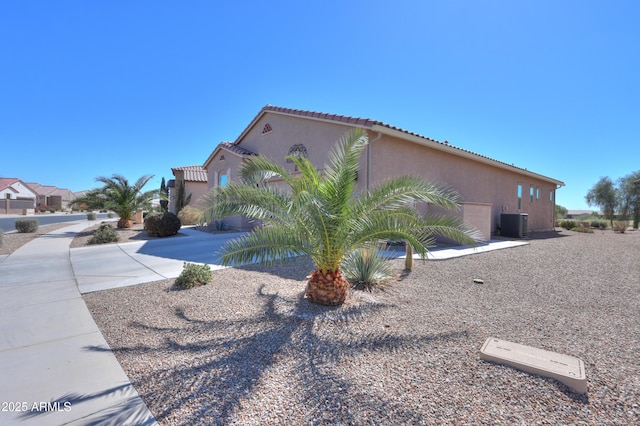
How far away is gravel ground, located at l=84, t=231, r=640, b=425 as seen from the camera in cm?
255

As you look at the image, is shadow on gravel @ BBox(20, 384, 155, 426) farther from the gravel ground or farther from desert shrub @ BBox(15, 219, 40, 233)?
desert shrub @ BBox(15, 219, 40, 233)

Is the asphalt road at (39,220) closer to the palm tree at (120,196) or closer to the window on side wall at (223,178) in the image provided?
the palm tree at (120,196)

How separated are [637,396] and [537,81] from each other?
545 inches

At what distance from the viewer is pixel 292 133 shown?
45.7 ft

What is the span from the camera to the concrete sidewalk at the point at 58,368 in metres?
2.47

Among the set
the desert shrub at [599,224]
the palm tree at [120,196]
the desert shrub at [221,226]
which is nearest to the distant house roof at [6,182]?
the palm tree at [120,196]

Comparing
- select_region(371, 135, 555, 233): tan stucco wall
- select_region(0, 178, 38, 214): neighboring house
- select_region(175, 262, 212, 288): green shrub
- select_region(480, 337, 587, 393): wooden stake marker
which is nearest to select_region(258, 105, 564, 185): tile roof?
select_region(371, 135, 555, 233): tan stucco wall

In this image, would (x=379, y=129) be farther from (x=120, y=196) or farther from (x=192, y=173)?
(x=192, y=173)

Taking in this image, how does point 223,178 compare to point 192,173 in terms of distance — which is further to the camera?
point 192,173

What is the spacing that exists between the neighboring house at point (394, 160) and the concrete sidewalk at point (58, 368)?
525 cm

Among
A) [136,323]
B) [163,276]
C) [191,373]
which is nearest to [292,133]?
[163,276]

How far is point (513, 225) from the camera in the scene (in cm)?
1585

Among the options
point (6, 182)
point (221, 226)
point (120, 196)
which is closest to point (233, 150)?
→ point (221, 226)

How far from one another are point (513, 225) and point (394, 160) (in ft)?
29.5
